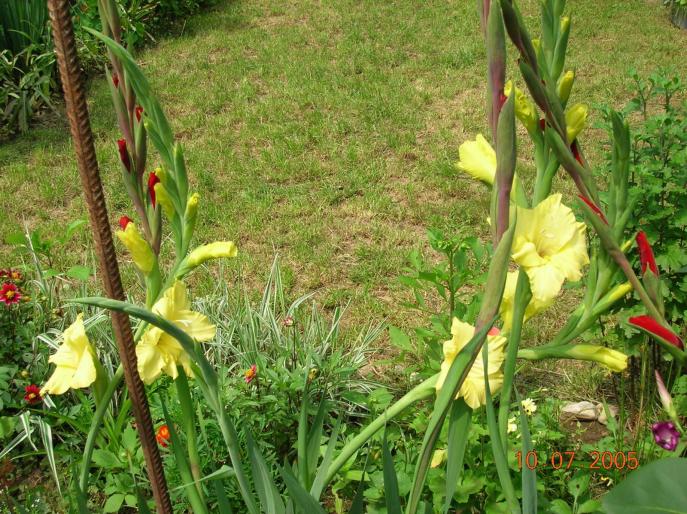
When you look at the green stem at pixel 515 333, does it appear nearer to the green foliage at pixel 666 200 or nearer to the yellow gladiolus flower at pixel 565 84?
the yellow gladiolus flower at pixel 565 84

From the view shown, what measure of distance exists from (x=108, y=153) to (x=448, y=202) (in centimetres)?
196

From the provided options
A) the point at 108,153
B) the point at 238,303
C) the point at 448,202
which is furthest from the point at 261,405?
the point at 108,153

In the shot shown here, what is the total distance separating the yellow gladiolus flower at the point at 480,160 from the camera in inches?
30.9

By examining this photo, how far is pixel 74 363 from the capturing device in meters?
0.91

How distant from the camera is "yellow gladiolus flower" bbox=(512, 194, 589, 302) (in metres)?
0.69

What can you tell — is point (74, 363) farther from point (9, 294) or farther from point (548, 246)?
point (9, 294)

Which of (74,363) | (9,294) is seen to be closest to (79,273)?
(9,294)

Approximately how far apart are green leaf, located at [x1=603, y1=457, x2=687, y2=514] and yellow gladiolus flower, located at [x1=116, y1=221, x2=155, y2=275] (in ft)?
1.75

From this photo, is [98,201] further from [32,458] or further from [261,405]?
[32,458]

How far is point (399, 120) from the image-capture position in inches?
176

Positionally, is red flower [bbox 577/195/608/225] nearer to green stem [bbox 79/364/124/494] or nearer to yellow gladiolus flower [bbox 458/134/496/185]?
yellow gladiolus flower [bbox 458/134/496/185]

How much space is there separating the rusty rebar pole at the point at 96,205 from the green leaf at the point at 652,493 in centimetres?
56

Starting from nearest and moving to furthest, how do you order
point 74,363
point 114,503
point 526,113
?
point 526,113 < point 74,363 < point 114,503

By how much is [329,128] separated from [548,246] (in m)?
3.76
